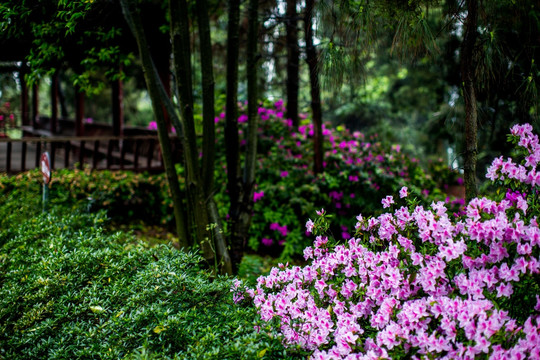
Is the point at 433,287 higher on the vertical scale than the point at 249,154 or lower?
lower

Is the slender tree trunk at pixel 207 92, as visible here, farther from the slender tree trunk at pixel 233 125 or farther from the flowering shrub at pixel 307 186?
the flowering shrub at pixel 307 186

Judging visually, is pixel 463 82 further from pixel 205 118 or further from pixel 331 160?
pixel 331 160

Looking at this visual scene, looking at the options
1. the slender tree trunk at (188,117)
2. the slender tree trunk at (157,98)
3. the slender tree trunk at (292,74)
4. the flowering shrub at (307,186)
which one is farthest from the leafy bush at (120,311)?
the slender tree trunk at (292,74)

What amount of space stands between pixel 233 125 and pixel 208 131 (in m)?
0.29

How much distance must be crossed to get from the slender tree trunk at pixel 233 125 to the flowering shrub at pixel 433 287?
1784 millimetres

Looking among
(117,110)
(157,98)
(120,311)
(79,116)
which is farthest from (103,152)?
(120,311)

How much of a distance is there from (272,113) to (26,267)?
5053 millimetres

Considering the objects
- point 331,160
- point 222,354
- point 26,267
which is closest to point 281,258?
point 331,160

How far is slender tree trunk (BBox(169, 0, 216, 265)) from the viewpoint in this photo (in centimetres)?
371

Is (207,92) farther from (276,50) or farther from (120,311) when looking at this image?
(276,50)

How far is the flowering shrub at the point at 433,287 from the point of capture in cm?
162

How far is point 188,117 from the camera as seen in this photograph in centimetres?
380

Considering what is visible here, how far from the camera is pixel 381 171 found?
612 cm

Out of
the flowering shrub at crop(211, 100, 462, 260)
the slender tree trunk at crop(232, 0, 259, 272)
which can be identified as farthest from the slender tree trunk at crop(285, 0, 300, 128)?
the slender tree trunk at crop(232, 0, 259, 272)
